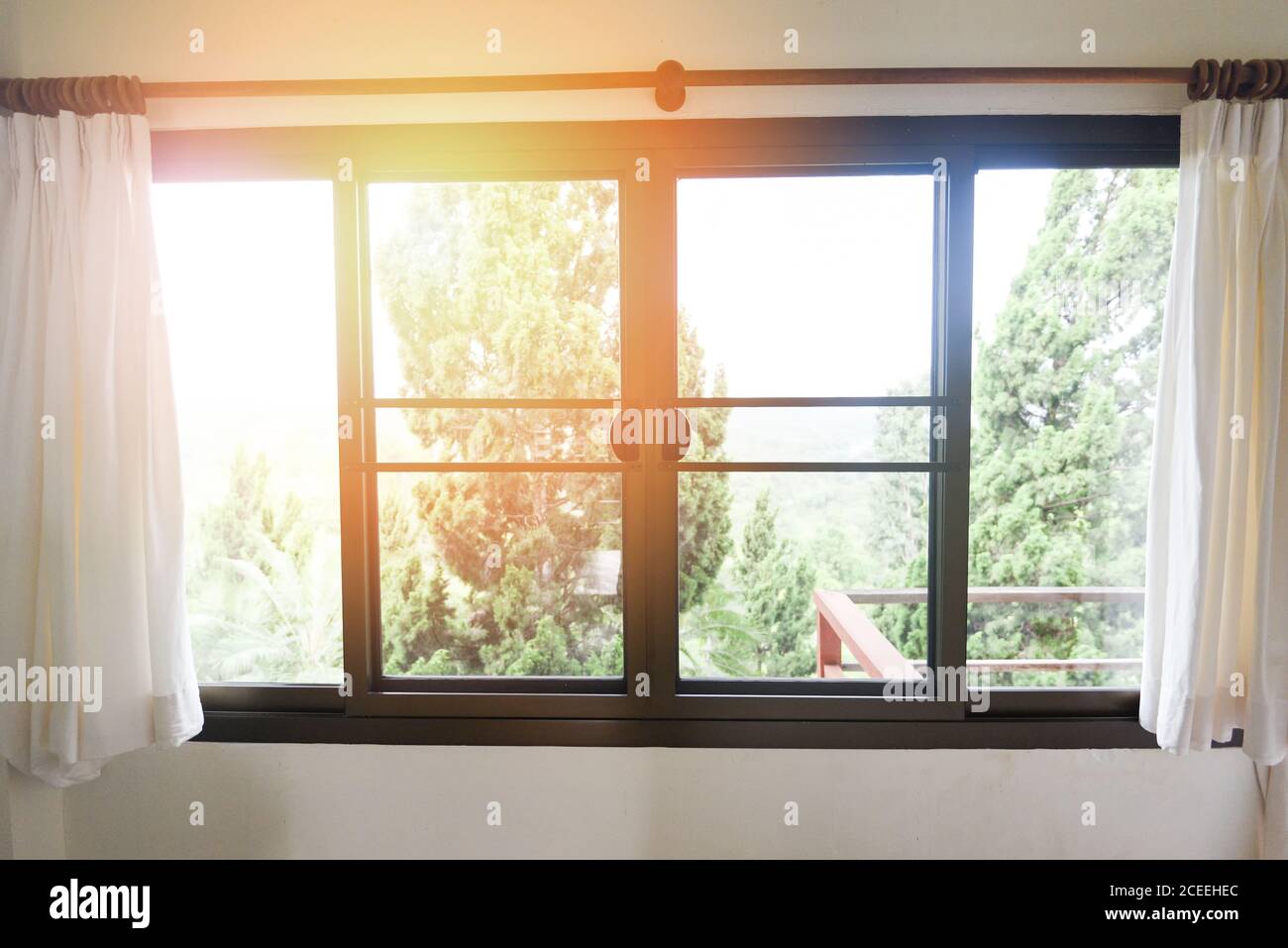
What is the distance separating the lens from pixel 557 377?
139 centimetres

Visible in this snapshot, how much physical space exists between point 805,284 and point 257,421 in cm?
135

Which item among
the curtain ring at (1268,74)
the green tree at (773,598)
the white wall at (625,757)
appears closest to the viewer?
the curtain ring at (1268,74)

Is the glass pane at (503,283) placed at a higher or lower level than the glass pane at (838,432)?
higher

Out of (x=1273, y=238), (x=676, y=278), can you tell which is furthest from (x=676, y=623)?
(x=1273, y=238)

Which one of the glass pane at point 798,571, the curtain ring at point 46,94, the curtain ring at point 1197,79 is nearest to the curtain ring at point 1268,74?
the curtain ring at point 1197,79

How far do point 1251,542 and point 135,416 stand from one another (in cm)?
237

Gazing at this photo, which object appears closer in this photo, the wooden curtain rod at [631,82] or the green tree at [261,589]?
the wooden curtain rod at [631,82]

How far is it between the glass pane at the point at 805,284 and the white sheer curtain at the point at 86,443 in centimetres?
118

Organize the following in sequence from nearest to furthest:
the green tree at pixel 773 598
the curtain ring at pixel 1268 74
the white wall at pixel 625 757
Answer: the curtain ring at pixel 1268 74 < the white wall at pixel 625 757 < the green tree at pixel 773 598

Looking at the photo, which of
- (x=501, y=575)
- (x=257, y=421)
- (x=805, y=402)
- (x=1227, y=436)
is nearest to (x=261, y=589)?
(x=257, y=421)

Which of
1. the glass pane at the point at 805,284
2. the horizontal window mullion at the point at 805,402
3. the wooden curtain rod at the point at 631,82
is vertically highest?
the wooden curtain rod at the point at 631,82

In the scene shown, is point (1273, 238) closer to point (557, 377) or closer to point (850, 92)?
point (850, 92)

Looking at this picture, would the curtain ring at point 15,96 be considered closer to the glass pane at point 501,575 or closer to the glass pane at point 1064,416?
the glass pane at point 501,575

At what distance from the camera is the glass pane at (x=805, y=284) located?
137 cm
